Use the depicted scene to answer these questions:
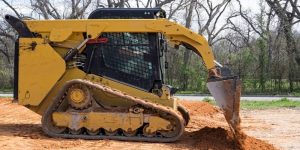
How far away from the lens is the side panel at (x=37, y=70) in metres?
10.2

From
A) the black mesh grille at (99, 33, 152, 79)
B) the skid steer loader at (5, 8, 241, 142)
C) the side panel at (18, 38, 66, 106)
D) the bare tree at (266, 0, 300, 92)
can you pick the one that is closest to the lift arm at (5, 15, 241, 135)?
the skid steer loader at (5, 8, 241, 142)

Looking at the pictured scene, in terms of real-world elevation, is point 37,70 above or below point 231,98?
above

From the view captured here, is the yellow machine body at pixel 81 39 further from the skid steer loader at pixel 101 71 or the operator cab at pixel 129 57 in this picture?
the operator cab at pixel 129 57

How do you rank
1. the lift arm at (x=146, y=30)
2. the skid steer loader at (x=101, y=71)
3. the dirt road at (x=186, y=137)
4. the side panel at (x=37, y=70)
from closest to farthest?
the dirt road at (x=186, y=137), the lift arm at (x=146, y=30), the skid steer loader at (x=101, y=71), the side panel at (x=37, y=70)

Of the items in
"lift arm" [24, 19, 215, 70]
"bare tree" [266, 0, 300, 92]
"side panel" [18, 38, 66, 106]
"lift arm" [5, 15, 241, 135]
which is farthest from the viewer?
"bare tree" [266, 0, 300, 92]

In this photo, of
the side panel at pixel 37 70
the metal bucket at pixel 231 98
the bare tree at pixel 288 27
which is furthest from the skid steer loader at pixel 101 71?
the bare tree at pixel 288 27

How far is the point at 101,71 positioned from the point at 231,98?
2.74 metres

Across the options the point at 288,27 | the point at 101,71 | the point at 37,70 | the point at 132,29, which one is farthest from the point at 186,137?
the point at 288,27

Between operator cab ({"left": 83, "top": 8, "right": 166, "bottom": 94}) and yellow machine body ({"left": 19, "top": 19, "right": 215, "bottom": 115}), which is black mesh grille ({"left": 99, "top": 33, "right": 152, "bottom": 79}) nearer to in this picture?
operator cab ({"left": 83, "top": 8, "right": 166, "bottom": 94})

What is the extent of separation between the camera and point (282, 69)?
3125 centimetres

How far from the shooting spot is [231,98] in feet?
30.8

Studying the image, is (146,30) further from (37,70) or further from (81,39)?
(37,70)

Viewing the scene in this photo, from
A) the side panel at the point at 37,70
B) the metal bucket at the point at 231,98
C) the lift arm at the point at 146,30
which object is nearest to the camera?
the metal bucket at the point at 231,98

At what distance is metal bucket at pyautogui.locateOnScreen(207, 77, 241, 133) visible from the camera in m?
9.34
